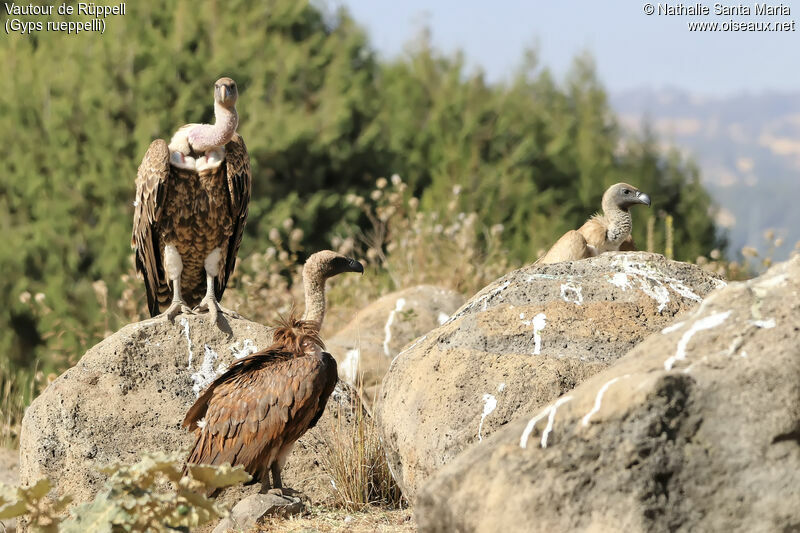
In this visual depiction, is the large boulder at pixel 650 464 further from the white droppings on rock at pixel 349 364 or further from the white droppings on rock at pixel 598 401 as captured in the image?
the white droppings on rock at pixel 349 364

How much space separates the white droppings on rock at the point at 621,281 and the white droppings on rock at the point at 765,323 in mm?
1520

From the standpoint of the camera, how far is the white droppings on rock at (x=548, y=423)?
384 cm

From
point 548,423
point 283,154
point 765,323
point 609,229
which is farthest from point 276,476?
point 283,154

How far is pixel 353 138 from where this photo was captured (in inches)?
628

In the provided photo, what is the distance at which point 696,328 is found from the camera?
4.12 metres

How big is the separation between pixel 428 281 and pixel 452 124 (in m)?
6.20

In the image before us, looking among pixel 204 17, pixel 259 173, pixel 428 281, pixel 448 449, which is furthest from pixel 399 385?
pixel 204 17

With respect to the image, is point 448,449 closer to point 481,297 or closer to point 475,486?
point 481,297

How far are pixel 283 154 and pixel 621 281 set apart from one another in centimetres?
1016

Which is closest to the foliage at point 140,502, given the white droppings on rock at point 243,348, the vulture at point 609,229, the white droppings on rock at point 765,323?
the white droppings on rock at point 765,323

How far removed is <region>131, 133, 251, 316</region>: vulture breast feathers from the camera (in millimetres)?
7203

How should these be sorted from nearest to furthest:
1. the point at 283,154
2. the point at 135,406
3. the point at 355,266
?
the point at 355,266, the point at 135,406, the point at 283,154

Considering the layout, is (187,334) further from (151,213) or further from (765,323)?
(765,323)

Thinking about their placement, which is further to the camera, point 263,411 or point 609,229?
point 609,229
